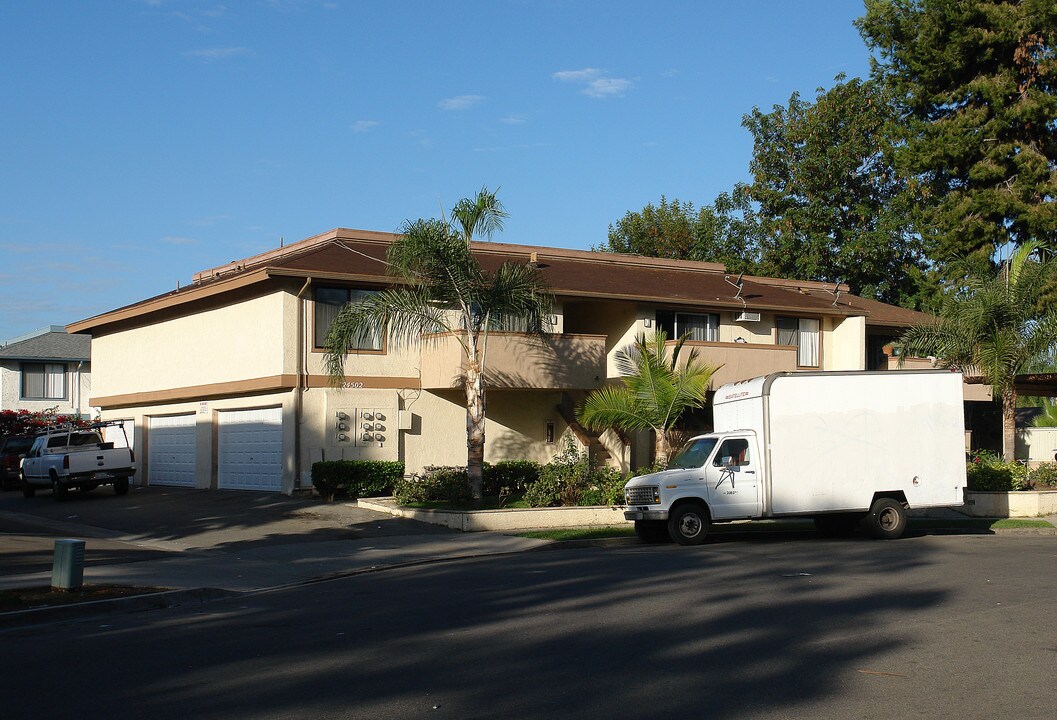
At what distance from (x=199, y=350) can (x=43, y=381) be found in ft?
72.2

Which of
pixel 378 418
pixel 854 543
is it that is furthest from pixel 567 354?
pixel 854 543

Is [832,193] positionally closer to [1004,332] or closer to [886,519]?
[1004,332]

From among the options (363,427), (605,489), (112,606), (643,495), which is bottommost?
(112,606)

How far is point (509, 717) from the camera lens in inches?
294

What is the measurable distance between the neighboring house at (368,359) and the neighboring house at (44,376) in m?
12.6

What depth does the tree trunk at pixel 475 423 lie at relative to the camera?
23.6 metres

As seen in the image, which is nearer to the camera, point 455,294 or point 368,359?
point 455,294

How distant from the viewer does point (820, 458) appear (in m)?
20.6

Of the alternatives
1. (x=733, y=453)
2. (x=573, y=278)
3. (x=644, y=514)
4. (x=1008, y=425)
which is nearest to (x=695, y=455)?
(x=733, y=453)

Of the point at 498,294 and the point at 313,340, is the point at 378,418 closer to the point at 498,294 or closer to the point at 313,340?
the point at 313,340

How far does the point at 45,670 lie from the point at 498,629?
13.8 feet

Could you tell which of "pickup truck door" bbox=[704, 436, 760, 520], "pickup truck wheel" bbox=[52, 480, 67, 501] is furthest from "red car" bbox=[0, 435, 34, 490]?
"pickup truck door" bbox=[704, 436, 760, 520]

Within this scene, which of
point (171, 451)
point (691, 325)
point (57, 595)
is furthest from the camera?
point (171, 451)

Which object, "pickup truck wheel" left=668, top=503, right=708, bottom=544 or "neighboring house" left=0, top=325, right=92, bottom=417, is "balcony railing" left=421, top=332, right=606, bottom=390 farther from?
"neighboring house" left=0, top=325, right=92, bottom=417
